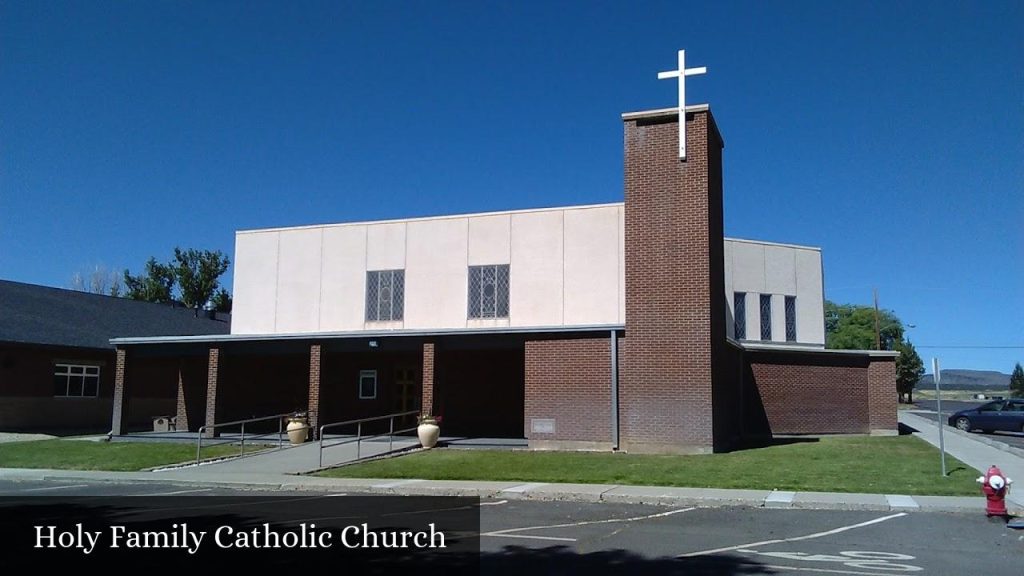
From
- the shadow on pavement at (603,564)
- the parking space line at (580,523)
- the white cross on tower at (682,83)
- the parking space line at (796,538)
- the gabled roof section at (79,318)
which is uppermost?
the white cross on tower at (682,83)

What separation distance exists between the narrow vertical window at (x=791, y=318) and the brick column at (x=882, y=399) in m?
5.14

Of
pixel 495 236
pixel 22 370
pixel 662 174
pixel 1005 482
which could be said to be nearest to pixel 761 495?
pixel 1005 482

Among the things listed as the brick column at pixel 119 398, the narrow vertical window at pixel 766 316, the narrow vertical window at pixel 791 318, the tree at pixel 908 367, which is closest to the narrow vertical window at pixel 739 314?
the narrow vertical window at pixel 766 316

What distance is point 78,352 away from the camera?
33000 millimetres

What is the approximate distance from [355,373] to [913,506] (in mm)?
20619

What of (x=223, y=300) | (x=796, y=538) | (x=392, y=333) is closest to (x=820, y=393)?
(x=392, y=333)

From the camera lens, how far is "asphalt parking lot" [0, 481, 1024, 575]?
8750 millimetres

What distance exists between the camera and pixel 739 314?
1312 inches

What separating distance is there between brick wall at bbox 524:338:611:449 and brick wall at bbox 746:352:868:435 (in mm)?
8033

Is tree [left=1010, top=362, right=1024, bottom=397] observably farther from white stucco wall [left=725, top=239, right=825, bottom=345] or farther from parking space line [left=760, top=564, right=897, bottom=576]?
parking space line [left=760, top=564, right=897, bottom=576]

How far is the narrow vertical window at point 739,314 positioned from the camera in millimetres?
33125

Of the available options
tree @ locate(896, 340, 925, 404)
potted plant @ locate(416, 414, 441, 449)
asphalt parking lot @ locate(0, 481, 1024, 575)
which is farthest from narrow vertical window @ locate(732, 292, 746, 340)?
tree @ locate(896, 340, 925, 404)

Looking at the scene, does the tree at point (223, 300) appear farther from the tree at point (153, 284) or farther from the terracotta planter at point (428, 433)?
the terracotta planter at point (428, 433)

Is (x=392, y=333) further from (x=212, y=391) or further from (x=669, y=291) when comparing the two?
(x=669, y=291)
